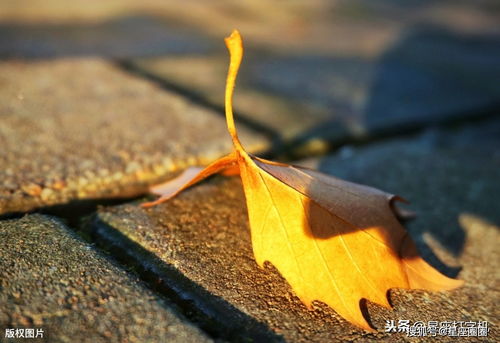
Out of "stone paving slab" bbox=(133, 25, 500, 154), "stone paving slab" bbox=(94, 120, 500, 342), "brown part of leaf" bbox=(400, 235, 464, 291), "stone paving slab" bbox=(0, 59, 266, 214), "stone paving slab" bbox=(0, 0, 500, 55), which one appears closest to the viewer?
"stone paving slab" bbox=(94, 120, 500, 342)

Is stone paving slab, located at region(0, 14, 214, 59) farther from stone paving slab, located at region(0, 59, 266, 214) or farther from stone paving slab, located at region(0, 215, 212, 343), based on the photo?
stone paving slab, located at region(0, 215, 212, 343)

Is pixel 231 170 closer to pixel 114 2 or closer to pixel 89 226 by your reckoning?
pixel 89 226

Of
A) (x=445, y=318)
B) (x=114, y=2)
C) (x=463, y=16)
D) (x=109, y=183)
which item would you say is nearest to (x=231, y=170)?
(x=109, y=183)

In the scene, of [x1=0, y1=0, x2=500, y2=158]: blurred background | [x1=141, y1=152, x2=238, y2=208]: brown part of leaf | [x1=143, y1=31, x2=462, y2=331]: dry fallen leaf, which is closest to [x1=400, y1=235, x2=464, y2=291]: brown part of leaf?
[x1=143, y1=31, x2=462, y2=331]: dry fallen leaf

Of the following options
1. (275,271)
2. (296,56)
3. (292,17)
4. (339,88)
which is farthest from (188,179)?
(292,17)

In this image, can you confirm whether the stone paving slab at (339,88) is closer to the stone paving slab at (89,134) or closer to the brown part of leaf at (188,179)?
the stone paving slab at (89,134)

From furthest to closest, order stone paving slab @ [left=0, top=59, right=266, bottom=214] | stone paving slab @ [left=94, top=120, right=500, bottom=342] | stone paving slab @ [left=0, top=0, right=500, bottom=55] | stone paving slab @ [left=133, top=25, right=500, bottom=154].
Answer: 1. stone paving slab @ [left=0, top=0, right=500, bottom=55]
2. stone paving slab @ [left=133, top=25, right=500, bottom=154]
3. stone paving slab @ [left=0, top=59, right=266, bottom=214]
4. stone paving slab @ [left=94, top=120, right=500, bottom=342]

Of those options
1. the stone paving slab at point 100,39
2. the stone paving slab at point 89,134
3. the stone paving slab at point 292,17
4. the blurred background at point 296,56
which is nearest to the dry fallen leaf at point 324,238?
the stone paving slab at point 89,134

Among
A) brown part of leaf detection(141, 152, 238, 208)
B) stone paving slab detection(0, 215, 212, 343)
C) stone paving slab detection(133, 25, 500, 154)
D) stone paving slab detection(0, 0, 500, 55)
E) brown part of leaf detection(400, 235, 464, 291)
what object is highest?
stone paving slab detection(0, 0, 500, 55)

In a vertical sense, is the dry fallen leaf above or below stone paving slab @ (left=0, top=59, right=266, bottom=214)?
below
